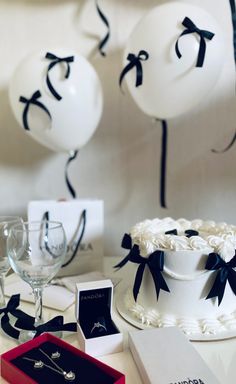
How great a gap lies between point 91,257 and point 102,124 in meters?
0.41

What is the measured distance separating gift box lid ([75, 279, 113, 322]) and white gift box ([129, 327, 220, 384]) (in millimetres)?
72

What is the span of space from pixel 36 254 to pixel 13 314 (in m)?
0.13

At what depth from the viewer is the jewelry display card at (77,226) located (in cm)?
99

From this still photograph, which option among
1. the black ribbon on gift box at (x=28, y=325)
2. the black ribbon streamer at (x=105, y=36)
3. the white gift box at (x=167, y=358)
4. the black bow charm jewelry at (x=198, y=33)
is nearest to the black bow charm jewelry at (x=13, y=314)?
the black ribbon on gift box at (x=28, y=325)

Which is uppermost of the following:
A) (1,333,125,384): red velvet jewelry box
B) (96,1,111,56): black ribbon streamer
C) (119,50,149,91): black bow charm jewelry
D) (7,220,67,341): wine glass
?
(96,1,111,56): black ribbon streamer

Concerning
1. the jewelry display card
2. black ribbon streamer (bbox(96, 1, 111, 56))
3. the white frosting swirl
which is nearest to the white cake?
the white frosting swirl

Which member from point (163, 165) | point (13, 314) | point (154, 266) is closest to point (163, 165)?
point (163, 165)

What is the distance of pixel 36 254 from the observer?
74 centimetres

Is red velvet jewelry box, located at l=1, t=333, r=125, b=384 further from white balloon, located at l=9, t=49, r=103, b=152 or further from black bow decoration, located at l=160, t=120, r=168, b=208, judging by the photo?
black bow decoration, located at l=160, t=120, r=168, b=208

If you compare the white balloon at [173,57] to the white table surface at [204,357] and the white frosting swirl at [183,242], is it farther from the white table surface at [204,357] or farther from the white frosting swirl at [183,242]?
the white table surface at [204,357]

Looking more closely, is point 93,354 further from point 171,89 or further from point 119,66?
point 119,66

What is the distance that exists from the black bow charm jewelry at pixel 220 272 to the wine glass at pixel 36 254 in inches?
10.9

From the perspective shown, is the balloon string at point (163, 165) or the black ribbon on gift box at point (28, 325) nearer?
the black ribbon on gift box at point (28, 325)

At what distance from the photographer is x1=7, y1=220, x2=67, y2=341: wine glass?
697 mm
